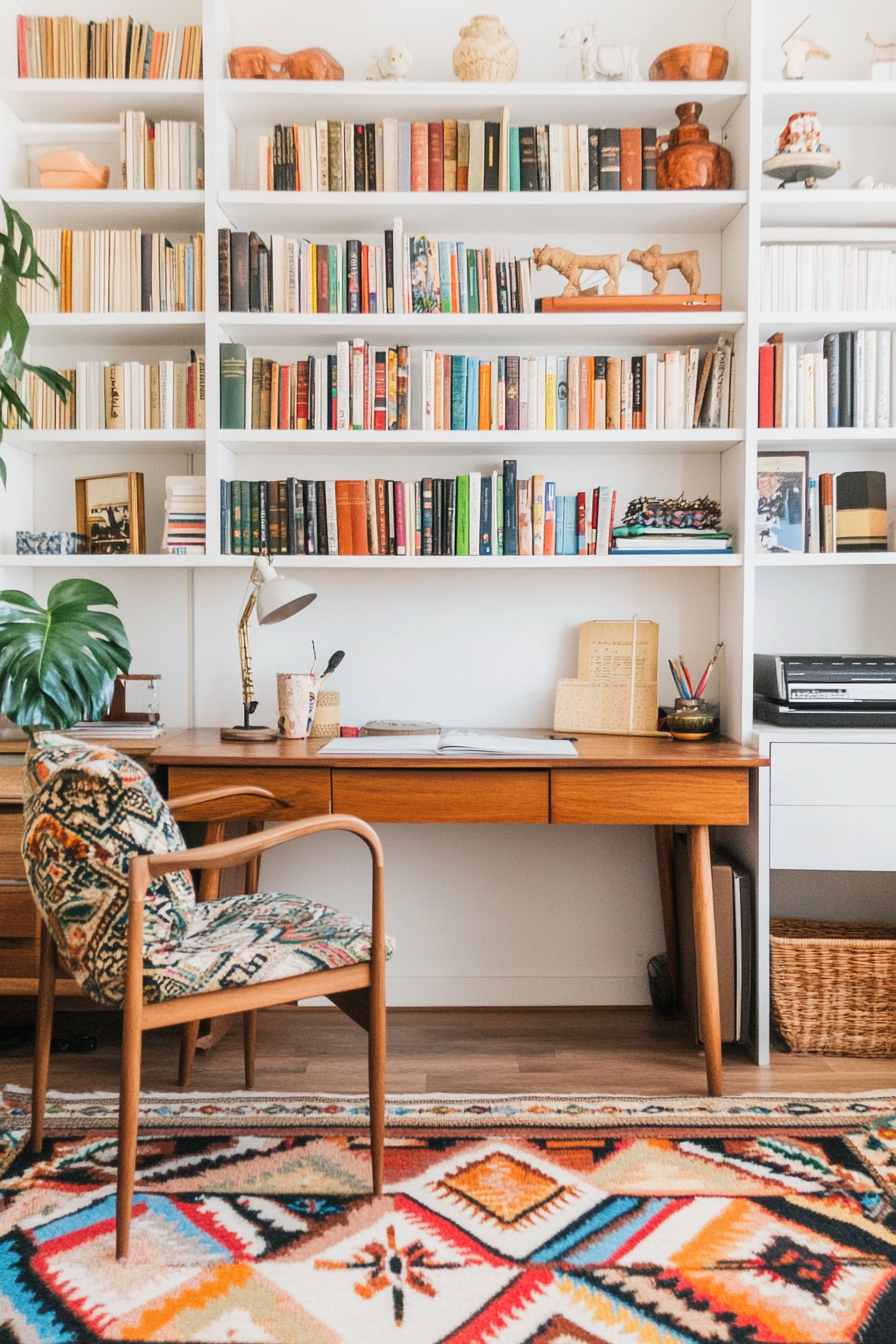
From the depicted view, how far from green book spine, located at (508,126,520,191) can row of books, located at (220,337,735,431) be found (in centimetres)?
45

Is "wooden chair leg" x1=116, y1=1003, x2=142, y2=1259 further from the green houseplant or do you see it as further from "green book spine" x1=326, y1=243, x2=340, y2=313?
"green book spine" x1=326, y1=243, x2=340, y2=313

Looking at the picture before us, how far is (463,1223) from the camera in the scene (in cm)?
177

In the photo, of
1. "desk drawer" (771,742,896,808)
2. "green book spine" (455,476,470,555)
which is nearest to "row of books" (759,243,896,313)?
"green book spine" (455,476,470,555)

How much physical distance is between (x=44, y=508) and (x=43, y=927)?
1.41 meters

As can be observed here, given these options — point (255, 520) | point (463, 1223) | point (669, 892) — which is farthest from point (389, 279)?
point (463, 1223)

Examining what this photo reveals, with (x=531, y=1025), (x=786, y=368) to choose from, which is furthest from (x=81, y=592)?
(x=786, y=368)

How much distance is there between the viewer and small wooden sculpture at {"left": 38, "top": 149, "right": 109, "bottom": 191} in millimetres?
2705

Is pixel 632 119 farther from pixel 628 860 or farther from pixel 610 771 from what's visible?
pixel 628 860

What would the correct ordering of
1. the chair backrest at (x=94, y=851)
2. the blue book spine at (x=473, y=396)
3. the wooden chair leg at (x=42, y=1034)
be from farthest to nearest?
the blue book spine at (x=473, y=396) < the wooden chair leg at (x=42, y=1034) < the chair backrest at (x=94, y=851)

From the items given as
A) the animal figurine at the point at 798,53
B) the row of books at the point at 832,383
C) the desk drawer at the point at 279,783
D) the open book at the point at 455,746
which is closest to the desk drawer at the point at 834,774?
the open book at the point at 455,746

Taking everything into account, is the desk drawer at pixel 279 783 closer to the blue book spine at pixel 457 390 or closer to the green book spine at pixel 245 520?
the green book spine at pixel 245 520

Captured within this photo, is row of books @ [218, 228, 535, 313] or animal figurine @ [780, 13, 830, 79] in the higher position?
animal figurine @ [780, 13, 830, 79]

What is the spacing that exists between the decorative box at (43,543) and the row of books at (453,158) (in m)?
1.08

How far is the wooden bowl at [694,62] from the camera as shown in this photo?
103 inches
